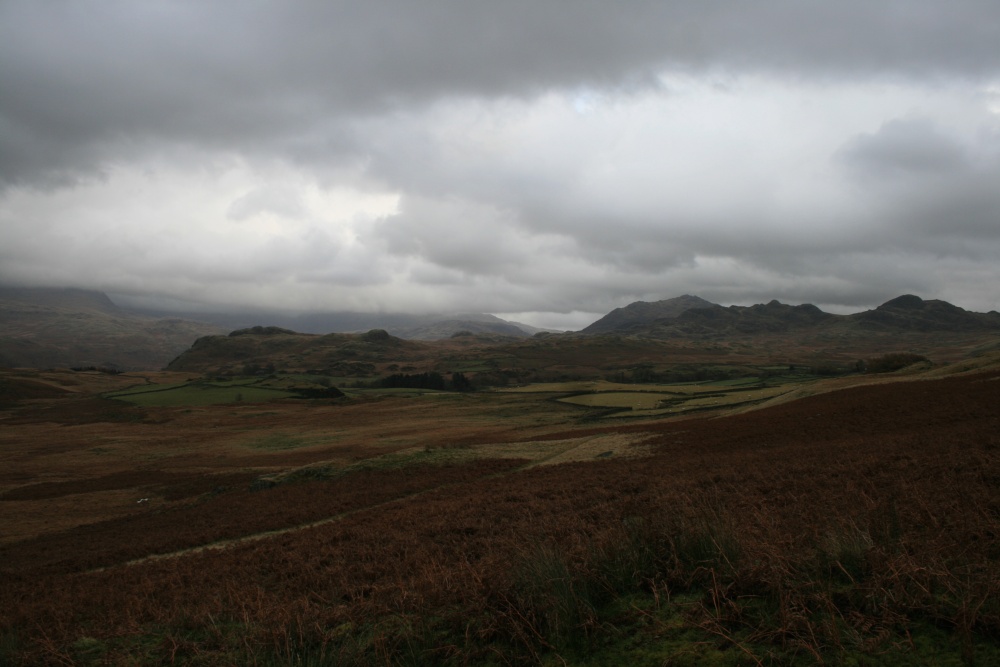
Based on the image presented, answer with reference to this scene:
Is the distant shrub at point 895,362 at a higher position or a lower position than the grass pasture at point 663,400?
higher

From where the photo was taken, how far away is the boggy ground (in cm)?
516

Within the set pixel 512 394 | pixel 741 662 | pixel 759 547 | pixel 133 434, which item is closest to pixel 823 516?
pixel 759 547

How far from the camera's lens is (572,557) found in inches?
283

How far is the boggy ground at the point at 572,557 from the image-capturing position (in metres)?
5.16

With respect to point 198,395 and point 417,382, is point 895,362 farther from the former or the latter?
point 198,395

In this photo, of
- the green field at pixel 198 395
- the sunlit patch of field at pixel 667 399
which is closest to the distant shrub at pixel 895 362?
the sunlit patch of field at pixel 667 399

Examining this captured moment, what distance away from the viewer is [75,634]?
28.6 ft

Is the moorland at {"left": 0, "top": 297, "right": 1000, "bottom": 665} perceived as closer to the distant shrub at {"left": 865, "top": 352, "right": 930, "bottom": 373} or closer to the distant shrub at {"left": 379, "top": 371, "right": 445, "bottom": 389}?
the distant shrub at {"left": 865, "top": 352, "right": 930, "bottom": 373}

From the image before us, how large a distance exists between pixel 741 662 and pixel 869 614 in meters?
1.45

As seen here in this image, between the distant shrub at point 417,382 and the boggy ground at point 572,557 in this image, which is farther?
the distant shrub at point 417,382

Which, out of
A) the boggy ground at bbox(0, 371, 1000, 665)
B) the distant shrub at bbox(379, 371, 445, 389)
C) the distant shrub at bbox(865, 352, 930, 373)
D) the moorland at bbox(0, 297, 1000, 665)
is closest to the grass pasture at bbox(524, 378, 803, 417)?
the distant shrub at bbox(865, 352, 930, 373)

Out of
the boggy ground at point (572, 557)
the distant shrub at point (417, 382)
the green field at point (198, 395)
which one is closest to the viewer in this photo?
the boggy ground at point (572, 557)

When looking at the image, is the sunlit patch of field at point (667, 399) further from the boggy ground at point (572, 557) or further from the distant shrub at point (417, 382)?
the distant shrub at point (417, 382)

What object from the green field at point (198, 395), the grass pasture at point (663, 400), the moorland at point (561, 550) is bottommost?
the green field at point (198, 395)
